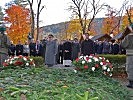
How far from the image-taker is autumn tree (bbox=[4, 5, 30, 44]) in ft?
182

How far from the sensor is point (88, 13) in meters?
57.2

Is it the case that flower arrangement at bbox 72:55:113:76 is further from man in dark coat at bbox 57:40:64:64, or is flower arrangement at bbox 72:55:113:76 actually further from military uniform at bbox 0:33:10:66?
man in dark coat at bbox 57:40:64:64

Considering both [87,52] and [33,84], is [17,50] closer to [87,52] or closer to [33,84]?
[87,52]

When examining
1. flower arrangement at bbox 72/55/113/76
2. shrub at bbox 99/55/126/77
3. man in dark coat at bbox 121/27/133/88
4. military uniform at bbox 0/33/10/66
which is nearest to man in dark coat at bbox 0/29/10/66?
military uniform at bbox 0/33/10/66

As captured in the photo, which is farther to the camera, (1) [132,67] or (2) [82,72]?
(1) [132,67]

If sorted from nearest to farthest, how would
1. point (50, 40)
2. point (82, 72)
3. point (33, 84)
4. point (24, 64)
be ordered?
point (33, 84) → point (82, 72) → point (24, 64) → point (50, 40)

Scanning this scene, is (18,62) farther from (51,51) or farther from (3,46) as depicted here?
(51,51)

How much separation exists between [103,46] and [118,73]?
30.8 feet

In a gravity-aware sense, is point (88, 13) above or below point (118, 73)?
above

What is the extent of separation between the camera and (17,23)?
56.1m

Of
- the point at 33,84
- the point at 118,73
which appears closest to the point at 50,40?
the point at 118,73

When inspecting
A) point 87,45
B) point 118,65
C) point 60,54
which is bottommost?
point 118,65

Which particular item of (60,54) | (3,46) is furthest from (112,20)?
(3,46)

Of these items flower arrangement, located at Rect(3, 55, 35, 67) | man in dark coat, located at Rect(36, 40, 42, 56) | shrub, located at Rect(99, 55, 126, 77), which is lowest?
shrub, located at Rect(99, 55, 126, 77)
